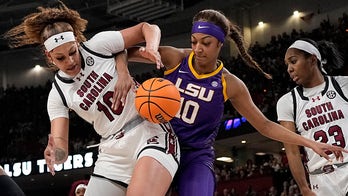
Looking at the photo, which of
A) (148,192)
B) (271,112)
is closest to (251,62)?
(148,192)

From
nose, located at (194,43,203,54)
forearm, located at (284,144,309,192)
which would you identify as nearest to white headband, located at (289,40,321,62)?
forearm, located at (284,144,309,192)

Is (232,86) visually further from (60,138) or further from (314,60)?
(314,60)

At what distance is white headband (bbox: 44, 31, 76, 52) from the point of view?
406 centimetres

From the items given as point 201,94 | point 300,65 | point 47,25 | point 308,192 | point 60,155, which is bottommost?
point 308,192

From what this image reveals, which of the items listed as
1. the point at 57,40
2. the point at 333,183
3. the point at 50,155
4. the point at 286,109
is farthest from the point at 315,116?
the point at 50,155

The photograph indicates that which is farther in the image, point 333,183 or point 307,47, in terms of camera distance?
point 307,47

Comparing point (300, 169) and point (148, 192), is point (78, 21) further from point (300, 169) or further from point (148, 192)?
point (300, 169)

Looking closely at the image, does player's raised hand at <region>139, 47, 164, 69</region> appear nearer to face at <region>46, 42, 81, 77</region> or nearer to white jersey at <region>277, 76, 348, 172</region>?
face at <region>46, 42, 81, 77</region>

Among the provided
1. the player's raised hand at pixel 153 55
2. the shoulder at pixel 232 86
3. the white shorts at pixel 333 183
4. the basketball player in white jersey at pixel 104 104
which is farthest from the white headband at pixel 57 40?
the white shorts at pixel 333 183

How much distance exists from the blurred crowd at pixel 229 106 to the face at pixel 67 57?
402 inches

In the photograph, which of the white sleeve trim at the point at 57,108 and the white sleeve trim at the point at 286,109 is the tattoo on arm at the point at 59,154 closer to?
the white sleeve trim at the point at 57,108

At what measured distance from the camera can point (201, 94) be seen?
14.8 feet

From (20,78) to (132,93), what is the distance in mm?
29654

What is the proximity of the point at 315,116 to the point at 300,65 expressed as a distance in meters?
0.52
